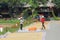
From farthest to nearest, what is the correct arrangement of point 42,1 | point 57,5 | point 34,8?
point 57,5
point 42,1
point 34,8

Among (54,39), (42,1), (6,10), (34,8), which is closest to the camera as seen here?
(54,39)

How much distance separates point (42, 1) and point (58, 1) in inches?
214

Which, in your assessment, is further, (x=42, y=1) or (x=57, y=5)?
(x=57, y=5)

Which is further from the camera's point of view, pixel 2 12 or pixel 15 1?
pixel 2 12

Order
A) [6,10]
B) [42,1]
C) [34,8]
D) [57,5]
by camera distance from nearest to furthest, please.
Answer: [34,8], [42,1], [57,5], [6,10]

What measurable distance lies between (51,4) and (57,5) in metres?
5.34

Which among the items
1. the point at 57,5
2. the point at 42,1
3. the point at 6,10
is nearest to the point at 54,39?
the point at 42,1

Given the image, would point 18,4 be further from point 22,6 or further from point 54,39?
point 54,39

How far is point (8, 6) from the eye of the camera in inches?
2815

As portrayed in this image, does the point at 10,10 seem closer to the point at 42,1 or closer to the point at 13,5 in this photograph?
the point at 13,5

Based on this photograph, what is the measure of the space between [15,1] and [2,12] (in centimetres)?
838

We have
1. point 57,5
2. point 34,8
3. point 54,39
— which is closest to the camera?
point 54,39

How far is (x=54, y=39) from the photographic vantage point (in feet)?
64.1

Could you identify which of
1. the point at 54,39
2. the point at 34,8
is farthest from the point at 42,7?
the point at 54,39
